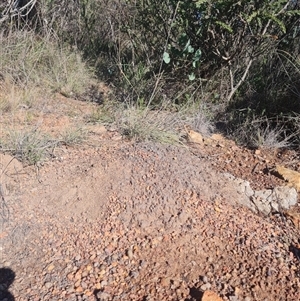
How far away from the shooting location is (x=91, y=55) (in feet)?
15.4

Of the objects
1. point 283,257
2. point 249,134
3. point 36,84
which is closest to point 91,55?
point 36,84

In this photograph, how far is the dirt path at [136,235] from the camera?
1821 mm

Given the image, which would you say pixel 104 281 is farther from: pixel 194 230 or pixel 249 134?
pixel 249 134

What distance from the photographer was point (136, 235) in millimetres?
2084

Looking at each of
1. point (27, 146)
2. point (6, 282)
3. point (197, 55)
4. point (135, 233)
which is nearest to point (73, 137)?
point (27, 146)

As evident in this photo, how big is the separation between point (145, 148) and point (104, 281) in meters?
1.11

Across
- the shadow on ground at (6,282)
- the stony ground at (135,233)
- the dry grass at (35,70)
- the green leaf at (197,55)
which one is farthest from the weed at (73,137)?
the green leaf at (197,55)

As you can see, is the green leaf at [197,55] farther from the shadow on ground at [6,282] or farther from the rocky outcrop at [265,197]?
the shadow on ground at [6,282]

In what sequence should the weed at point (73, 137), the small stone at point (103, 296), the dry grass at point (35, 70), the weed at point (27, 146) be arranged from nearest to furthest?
1. the small stone at point (103, 296)
2. the weed at point (27, 146)
3. the weed at point (73, 137)
4. the dry grass at point (35, 70)

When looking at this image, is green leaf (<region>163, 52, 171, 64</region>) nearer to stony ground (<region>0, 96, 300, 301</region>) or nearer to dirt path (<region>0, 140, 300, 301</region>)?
stony ground (<region>0, 96, 300, 301</region>)

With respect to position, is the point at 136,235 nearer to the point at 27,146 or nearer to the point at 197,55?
the point at 27,146

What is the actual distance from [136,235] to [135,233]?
2 centimetres

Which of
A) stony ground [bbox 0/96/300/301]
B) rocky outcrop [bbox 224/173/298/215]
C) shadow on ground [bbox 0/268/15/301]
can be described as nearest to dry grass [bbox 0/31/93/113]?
stony ground [bbox 0/96/300/301]

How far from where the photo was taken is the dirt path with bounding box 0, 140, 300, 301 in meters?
1.82
